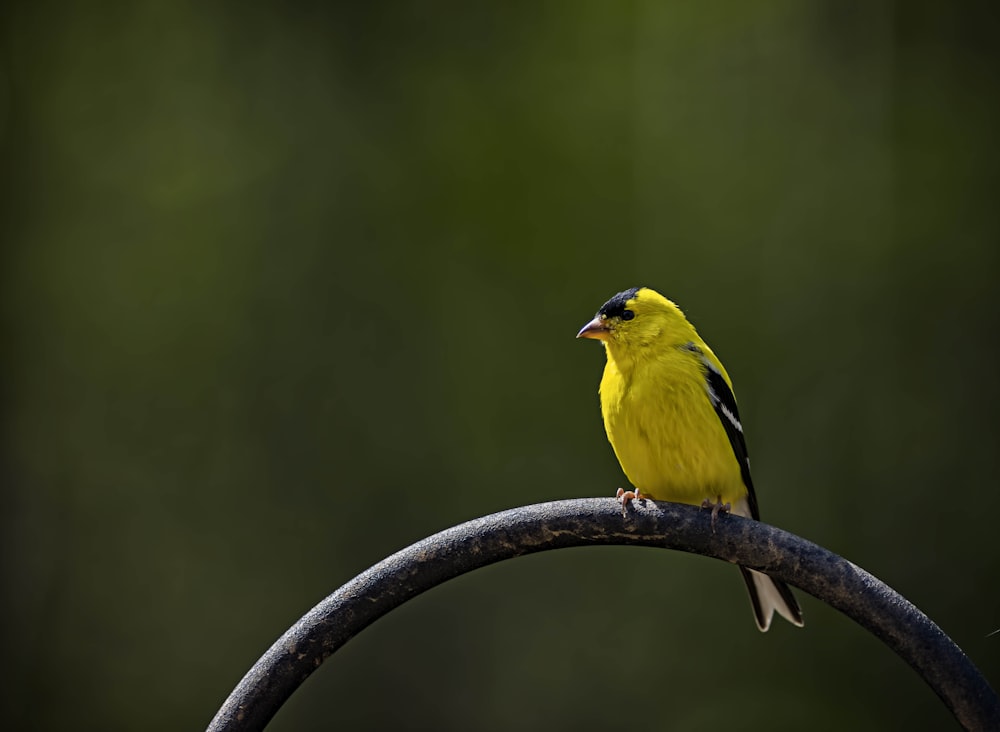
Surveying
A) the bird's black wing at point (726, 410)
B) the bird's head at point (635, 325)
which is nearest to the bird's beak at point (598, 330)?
the bird's head at point (635, 325)

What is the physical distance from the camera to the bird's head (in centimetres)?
170

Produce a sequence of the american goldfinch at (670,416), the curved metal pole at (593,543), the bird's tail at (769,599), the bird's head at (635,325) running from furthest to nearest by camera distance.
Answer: the bird's head at (635,325) < the american goldfinch at (670,416) < the bird's tail at (769,599) < the curved metal pole at (593,543)

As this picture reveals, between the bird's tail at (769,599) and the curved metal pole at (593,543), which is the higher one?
the curved metal pole at (593,543)

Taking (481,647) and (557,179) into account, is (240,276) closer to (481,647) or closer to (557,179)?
(557,179)

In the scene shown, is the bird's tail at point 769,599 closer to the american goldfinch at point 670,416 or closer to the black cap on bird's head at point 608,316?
the american goldfinch at point 670,416

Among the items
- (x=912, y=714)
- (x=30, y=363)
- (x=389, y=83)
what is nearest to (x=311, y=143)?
(x=389, y=83)

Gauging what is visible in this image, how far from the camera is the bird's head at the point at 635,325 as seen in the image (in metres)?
1.70

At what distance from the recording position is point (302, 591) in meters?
3.46

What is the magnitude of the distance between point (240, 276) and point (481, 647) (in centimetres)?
148

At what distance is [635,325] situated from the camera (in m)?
1.72

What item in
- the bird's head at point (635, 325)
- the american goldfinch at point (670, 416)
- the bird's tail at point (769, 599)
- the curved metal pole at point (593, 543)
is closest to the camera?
the curved metal pole at point (593, 543)

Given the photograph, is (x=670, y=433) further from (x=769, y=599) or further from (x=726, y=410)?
(x=769, y=599)

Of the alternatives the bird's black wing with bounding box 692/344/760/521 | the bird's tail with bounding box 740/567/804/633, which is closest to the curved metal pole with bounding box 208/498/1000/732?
the bird's tail with bounding box 740/567/804/633

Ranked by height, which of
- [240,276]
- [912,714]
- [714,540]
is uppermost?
[240,276]
